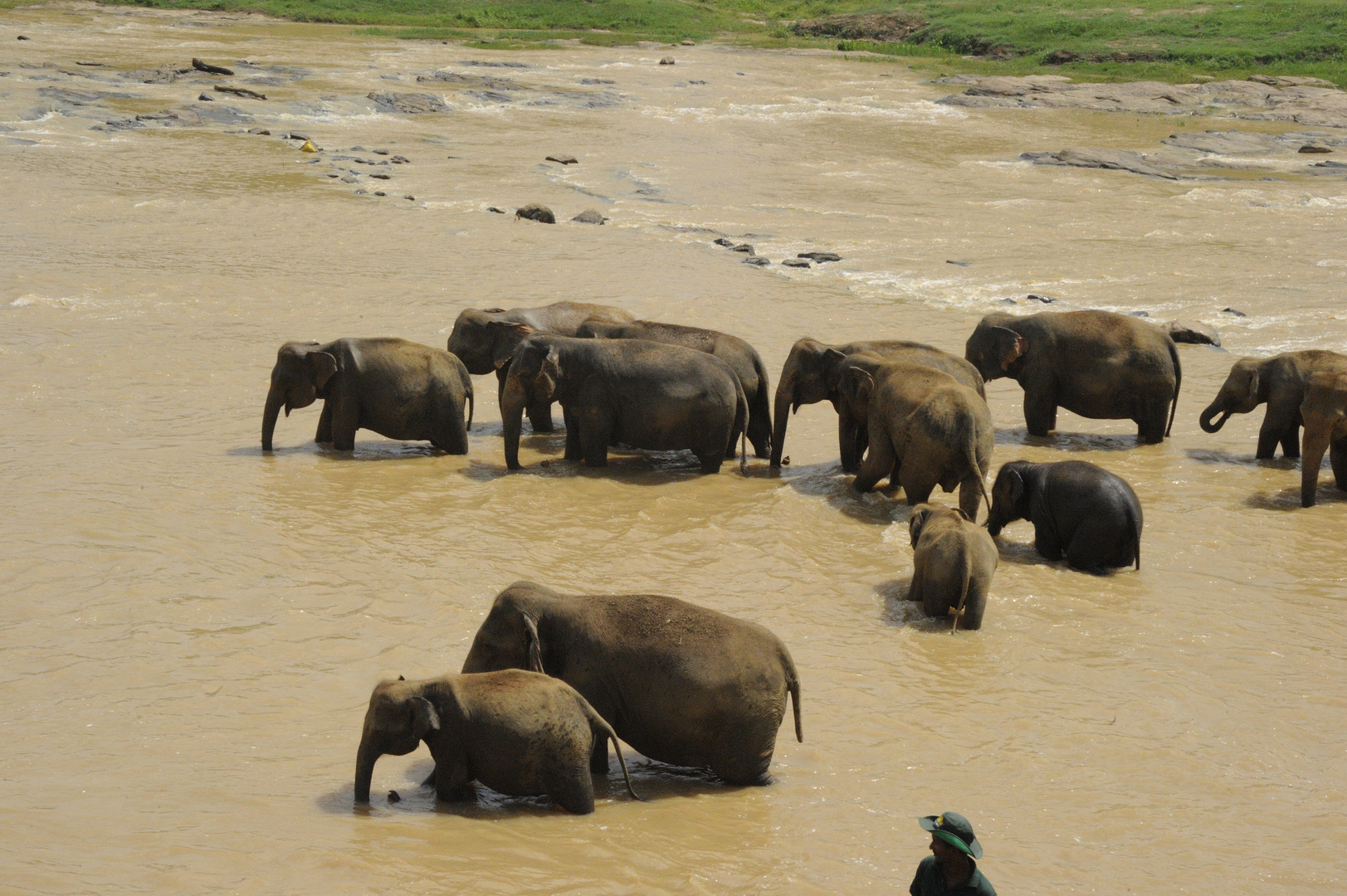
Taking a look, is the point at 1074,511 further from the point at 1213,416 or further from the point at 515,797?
the point at 515,797

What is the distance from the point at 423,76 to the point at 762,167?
1571 cm

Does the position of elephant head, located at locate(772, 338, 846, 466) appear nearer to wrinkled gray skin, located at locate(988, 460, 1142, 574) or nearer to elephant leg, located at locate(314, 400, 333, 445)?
wrinkled gray skin, located at locate(988, 460, 1142, 574)

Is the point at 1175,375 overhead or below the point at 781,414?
overhead

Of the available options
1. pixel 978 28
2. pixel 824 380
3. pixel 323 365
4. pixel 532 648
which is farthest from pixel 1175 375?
pixel 978 28

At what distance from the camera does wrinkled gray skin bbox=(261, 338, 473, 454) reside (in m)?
11.4

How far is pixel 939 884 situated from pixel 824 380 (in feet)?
25.1

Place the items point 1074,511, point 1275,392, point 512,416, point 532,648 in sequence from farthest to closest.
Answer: point 1275,392
point 512,416
point 1074,511
point 532,648

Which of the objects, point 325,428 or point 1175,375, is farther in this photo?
point 1175,375

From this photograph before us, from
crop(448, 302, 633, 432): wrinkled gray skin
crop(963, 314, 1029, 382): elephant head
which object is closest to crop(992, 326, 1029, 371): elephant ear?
crop(963, 314, 1029, 382): elephant head

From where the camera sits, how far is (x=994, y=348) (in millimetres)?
13242

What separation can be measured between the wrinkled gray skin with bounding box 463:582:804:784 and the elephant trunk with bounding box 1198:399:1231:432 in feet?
25.8

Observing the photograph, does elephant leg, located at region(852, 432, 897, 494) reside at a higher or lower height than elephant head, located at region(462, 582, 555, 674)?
lower

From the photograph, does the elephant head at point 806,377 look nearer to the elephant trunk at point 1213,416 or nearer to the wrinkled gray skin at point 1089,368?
the wrinkled gray skin at point 1089,368

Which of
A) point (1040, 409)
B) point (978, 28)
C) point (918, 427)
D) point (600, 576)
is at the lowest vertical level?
point (600, 576)
